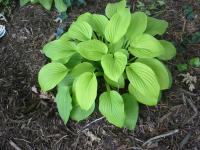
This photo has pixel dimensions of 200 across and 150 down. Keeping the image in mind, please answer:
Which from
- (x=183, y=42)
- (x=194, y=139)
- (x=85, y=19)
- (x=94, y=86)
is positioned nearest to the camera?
(x=94, y=86)

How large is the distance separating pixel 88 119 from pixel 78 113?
19 cm

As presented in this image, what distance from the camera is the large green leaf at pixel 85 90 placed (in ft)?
9.09

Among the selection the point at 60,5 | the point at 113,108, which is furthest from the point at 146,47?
the point at 60,5

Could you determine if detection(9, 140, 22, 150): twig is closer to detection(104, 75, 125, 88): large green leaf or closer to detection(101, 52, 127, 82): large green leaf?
detection(104, 75, 125, 88): large green leaf

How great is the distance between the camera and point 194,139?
9.89ft

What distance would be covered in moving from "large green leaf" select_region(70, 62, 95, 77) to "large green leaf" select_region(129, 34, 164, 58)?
0.37 meters

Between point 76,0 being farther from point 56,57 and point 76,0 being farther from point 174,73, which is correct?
point 174,73

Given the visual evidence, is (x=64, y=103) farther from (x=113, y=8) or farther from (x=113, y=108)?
(x=113, y=8)

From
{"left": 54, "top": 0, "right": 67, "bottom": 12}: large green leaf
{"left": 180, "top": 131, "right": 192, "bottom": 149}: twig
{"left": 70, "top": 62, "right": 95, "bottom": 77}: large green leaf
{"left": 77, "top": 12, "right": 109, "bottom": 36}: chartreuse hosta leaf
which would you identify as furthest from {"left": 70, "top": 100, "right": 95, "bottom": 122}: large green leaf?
{"left": 54, "top": 0, "right": 67, "bottom": 12}: large green leaf

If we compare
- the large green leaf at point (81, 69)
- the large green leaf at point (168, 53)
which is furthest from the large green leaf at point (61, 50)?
the large green leaf at point (168, 53)

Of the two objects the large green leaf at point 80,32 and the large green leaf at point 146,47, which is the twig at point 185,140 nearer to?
the large green leaf at point 146,47

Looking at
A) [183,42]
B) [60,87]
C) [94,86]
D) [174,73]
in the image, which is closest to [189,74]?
[174,73]

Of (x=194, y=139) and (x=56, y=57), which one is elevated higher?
(x=56, y=57)

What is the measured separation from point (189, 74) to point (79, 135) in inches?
45.2
